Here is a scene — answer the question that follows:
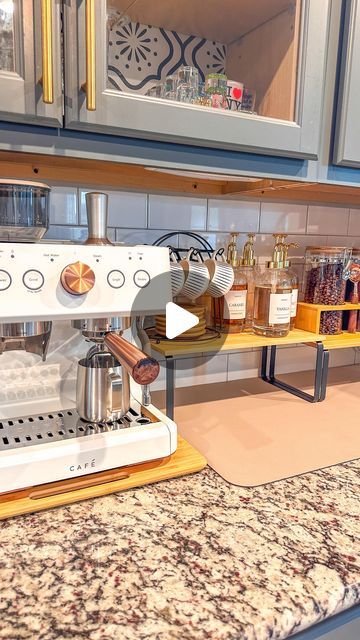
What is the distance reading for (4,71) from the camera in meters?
0.59

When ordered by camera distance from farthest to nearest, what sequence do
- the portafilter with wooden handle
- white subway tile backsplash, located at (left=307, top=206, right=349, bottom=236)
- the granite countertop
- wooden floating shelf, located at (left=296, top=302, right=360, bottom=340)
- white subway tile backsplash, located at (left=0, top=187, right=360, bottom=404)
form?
white subway tile backsplash, located at (left=307, top=206, right=349, bottom=236) → wooden floating shelf, located at (left=296, top=302, right=360, bottom=340) → white subway tile backsplash, located at (left=0, top=187, right=360, bottom=404) → the portafilter with wooden handle → the granite countertop

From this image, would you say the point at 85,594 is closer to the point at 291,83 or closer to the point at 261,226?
the point at 291,83

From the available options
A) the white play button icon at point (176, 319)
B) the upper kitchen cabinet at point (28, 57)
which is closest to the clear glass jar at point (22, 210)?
the upper kitchen cabinet at point (28, 57)

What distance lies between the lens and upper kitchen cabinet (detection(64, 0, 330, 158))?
628 millimetres

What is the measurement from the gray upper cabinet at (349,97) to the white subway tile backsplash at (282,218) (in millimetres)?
348

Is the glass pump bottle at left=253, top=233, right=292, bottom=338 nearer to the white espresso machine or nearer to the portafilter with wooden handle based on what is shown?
the white espresso machine

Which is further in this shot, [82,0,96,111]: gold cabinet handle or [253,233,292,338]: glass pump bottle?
[253,233,292,338]: glass pump bottle

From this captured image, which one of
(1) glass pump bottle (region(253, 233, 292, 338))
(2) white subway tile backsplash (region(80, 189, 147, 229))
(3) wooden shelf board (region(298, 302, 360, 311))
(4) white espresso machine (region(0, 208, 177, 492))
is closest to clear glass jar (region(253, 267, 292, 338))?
(1) glass pump bottle (region(253, 233, 292, 338))

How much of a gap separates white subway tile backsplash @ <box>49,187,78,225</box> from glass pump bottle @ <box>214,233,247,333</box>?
36 cm

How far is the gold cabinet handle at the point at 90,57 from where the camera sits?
1.95ft

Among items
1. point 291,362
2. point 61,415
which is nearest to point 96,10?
point 61,415

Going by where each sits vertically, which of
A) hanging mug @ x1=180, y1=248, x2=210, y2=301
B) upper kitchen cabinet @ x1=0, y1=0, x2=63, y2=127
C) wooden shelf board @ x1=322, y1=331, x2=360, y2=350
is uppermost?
upper kitchen cabinet @ x1=0, y1=0, x2=63, y2=127

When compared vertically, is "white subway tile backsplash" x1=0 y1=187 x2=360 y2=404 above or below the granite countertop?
above

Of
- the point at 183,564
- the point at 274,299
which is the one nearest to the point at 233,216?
the point at 274,299
